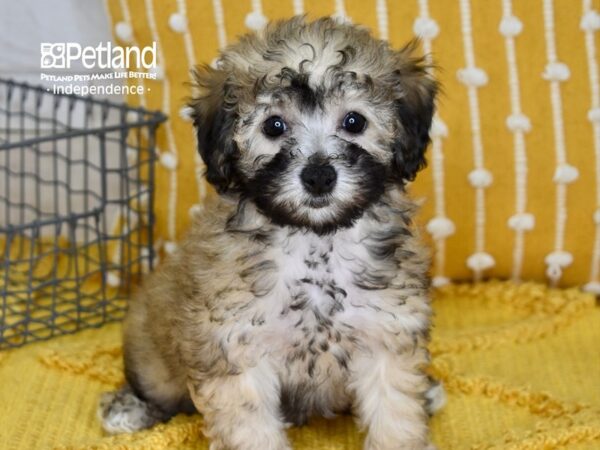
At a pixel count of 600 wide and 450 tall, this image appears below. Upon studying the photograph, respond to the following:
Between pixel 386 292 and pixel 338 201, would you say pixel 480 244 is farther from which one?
pixel 338 201

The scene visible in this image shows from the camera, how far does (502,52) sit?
10.8 ft

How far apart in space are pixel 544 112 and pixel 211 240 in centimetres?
146

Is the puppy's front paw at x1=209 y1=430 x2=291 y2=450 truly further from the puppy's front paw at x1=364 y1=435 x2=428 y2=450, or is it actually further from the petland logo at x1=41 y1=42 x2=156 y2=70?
the petland logo at x1=41 y1=42 x2=156 y2=70

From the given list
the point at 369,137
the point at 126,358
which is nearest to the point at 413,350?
the point at 369,137

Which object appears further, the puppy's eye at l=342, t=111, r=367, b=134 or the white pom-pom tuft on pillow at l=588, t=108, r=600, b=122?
the white pom-pom tuft on pillow at l=588, t=108, r=600, b=122

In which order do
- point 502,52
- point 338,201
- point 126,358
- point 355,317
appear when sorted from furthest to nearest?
1. point 502,52
2. point 126,358
3. point 355,317
4. point 338,201

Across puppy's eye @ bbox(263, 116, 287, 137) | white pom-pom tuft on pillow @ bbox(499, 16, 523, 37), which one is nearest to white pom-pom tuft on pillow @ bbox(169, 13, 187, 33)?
white pom-pom tuft on pillow @ bbox(499, 16, 523, 37)

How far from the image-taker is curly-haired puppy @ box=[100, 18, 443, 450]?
7.28ft

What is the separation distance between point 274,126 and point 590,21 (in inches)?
59.5

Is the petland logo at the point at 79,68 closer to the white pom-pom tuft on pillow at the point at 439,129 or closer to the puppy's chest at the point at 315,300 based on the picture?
the white pom-pom tuft on pillow at the point at 439,129

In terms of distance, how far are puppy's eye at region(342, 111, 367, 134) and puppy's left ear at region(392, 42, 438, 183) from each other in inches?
4.6

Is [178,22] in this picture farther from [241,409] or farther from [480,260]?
[241,409]

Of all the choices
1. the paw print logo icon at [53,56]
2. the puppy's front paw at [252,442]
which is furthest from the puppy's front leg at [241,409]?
the paw print logo icon at [53,56]

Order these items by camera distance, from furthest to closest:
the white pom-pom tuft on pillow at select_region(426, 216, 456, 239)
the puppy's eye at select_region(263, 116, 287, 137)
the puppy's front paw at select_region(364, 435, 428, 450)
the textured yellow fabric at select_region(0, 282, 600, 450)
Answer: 1. the white pom-pom tuft on pillow at select_region(426, 216, 456, 239)
2. the textured yellow fabric at select_region(0, 282, 600, 450)
3. the puppy's front paw at select_region(364, 435, 428, 450)
4. the puppy's eye at select_region(263, 116, 287, 137)
